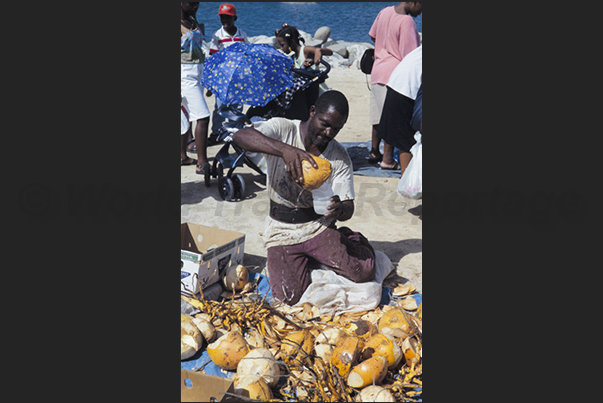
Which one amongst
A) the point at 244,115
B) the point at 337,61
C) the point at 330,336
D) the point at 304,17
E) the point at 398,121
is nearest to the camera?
the point at 330,336

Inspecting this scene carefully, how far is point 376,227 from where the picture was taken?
5289 mm

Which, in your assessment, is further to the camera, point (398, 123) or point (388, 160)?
point (388, 160)

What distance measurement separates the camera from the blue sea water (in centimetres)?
2794

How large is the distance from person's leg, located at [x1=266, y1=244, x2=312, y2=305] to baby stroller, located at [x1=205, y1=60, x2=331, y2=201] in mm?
2037

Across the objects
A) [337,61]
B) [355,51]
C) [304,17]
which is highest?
[304,17]

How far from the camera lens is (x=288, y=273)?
379 cm

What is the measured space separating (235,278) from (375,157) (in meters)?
3.84

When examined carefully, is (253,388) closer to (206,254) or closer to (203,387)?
(203,387)

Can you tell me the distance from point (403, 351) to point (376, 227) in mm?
2285

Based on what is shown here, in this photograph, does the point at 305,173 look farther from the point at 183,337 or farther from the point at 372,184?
the point at 372,184

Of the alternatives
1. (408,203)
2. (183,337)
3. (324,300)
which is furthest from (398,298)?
(408,203)

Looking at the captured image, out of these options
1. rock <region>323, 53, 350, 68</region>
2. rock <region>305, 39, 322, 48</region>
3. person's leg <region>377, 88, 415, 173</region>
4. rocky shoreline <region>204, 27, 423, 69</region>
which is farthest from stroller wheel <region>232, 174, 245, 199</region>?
rock <region>305, 39, 322, 48</region>

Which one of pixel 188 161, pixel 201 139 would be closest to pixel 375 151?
pixel 201 139

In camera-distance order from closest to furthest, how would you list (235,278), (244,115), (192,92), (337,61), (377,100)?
(235,278) → (244,115) → (192,92) → (377,100) → (337,61)
